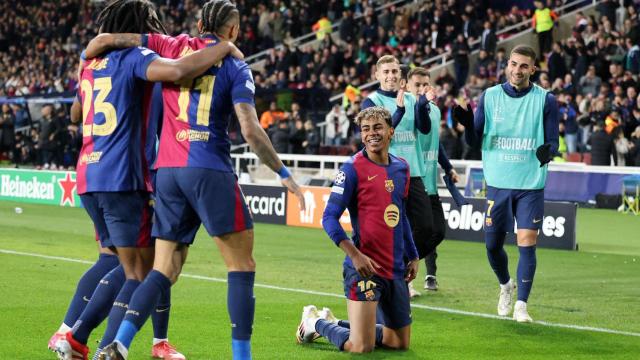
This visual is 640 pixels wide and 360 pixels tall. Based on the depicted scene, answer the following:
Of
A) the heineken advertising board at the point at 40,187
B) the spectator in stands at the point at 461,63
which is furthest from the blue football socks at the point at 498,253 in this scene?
the spectator in stands at the point at 461,63

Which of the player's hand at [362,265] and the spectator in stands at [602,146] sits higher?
the spectator in stands at [602,146]

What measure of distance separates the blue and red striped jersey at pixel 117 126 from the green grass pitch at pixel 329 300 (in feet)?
4.82

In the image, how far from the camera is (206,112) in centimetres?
629

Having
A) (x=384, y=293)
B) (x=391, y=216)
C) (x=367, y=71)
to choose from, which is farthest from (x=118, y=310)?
(x=367, y=71)

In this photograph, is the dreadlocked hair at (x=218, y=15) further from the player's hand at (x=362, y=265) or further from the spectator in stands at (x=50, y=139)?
the spectator in stands at (x=50, y=139)

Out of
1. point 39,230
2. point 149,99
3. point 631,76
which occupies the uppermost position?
point 631,76

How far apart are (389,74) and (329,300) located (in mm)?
2174

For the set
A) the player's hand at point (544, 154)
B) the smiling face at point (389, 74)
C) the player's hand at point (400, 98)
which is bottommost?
the player's hand at point (544, 154)

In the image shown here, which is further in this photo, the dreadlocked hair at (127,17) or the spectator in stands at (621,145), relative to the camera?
the spectator in stands at (621,145)

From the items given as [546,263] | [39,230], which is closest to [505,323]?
[546,263]

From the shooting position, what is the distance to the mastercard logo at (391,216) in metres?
7.52

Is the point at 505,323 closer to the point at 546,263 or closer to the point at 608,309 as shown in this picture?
the point at 608,309

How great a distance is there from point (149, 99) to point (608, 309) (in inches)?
209

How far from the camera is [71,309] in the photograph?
22.9ft
